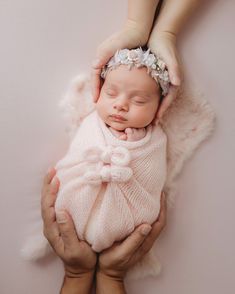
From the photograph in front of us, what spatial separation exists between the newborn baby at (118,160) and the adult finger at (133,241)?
0.06 ft

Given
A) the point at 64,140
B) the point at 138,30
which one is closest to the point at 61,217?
the point at 64,140

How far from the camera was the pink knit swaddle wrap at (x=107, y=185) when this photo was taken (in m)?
1.05

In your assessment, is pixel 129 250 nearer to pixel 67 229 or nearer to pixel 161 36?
pixel 67 229

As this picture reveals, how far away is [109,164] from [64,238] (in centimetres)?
24

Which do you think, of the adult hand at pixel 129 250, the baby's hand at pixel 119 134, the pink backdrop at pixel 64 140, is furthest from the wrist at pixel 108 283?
the baby's hand at pixel 119 134

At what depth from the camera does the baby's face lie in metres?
1.09

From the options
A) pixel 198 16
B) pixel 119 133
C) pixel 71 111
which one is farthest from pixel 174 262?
pixel 198 16

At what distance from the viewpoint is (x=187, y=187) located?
126cm

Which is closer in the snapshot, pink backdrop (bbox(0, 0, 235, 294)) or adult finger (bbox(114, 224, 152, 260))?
adult finger (bbox(114, 224, 152, 260))

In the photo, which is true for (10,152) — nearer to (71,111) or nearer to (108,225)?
(71,111)

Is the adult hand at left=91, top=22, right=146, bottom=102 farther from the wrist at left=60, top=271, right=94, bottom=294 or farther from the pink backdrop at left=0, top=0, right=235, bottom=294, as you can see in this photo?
the wrist at left=60, top=271, right=94, bottom=294

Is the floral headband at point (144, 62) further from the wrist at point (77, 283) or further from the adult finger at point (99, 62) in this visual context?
the wrist at point (77, 283)

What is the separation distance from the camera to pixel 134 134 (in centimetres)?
113

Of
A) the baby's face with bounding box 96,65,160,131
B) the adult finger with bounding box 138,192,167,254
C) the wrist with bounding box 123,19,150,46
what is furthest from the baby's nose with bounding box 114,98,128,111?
the adult finger with bounding box 138,192,167,254
